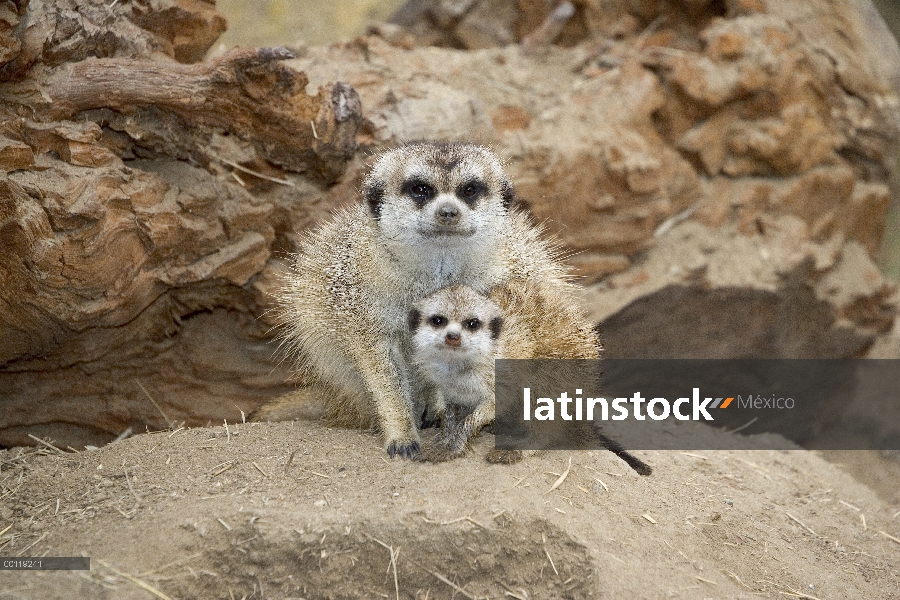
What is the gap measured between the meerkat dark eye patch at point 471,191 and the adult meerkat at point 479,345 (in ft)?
1.37

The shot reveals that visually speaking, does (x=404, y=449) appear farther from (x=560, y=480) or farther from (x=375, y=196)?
(x=375, y=196)

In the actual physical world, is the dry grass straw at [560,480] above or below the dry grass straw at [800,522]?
above

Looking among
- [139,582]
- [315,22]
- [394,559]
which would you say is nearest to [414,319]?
[394,559]

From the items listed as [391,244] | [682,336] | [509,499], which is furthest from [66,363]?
[682,336]

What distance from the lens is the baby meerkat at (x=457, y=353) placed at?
3828 millimetres

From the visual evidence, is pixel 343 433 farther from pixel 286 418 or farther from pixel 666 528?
pixel 666 528

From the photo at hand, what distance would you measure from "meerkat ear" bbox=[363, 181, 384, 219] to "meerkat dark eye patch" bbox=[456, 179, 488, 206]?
0.40 metres

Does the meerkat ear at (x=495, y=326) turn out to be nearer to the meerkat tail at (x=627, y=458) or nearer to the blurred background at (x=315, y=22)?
the meerkat tail at (x=627, y=458)

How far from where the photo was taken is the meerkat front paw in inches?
152

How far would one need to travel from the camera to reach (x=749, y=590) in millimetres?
3387

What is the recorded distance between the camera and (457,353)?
12.6 ft

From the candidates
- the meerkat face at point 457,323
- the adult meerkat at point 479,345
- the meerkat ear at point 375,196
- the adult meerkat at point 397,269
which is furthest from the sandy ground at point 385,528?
the meerkat ear at point 375,196

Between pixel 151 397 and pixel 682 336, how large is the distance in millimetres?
4315

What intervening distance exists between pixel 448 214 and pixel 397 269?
1.48 feet
